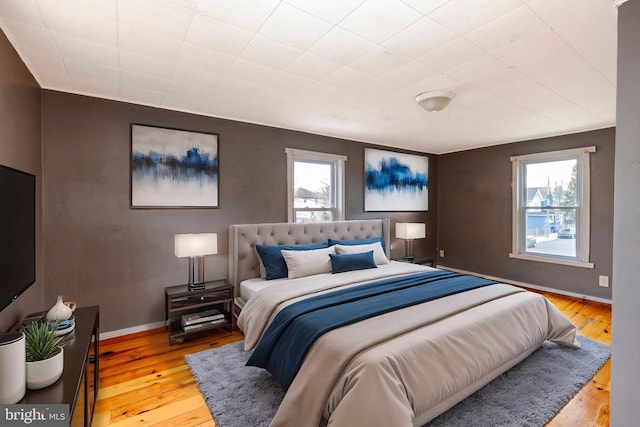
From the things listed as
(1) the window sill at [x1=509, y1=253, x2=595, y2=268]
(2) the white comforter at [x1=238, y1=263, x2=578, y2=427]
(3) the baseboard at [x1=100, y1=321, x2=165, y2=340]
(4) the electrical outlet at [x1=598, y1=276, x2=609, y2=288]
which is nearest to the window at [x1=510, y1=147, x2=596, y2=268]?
Answer: (1) the window sill at [x1=509, y1=253, x2=595, y2=268]

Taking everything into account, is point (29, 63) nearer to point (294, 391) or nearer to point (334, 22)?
point (334, 22)

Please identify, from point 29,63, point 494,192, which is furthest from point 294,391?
point 494,192

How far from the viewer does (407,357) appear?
1703 mm

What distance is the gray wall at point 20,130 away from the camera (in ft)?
5.99

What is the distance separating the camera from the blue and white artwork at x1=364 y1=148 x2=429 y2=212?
490 cm

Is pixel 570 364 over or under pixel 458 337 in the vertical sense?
under

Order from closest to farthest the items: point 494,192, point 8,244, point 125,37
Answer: point 8,244, point 125,37, point 494,192

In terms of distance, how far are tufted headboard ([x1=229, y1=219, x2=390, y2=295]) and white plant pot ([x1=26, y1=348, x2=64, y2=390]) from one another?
206 centimetres

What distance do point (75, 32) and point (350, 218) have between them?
362 centimetres

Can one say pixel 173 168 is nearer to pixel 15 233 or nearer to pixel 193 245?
pixel 193 245

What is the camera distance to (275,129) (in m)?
3.95

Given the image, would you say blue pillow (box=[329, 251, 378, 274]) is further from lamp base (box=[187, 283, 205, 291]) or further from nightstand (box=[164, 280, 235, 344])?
lamp base (box=[187, 283, 205, 291])

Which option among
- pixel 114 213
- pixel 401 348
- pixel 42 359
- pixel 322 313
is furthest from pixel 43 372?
pixel 114 213

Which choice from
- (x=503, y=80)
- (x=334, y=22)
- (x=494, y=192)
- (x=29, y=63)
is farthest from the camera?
(x=494, y=192)
